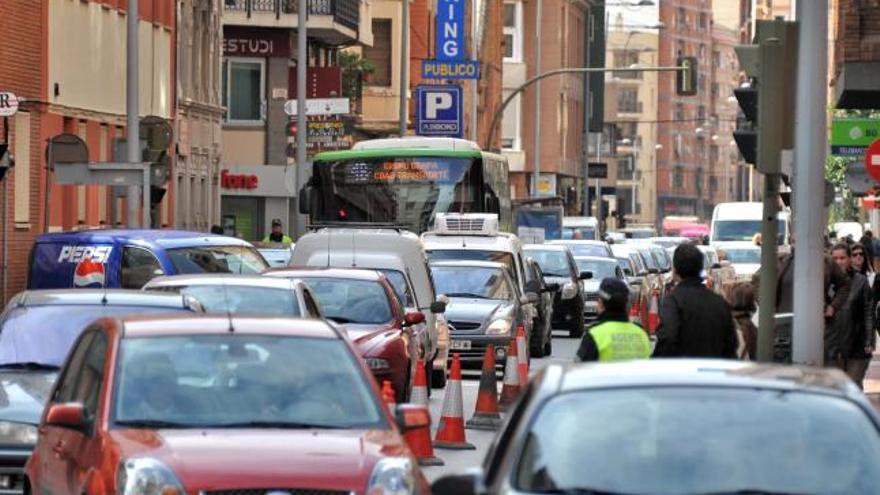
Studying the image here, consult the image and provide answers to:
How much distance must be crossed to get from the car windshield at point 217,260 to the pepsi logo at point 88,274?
2.23 feet

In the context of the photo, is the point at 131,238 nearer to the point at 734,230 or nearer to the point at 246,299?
the point at 246,299

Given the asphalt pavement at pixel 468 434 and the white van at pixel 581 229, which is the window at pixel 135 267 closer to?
the asphalt pavement at pixel 468 434

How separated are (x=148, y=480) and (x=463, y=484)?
7.52ft

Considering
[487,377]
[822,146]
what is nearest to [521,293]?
[487,377]

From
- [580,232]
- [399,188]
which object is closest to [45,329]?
[399,188]

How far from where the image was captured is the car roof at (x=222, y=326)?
40.3 ft

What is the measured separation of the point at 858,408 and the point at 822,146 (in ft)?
27.6

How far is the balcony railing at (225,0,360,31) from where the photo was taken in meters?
63.9

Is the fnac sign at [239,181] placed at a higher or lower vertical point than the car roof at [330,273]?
higher

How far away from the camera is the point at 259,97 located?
217 feet

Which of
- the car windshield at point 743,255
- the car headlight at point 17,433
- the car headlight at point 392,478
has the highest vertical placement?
the car headlight at point 392,478

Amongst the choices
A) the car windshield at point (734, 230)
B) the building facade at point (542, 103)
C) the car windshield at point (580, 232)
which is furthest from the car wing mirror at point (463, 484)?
the building facade at point (542, 103)

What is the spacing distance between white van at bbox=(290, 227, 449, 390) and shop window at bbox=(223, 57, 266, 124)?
126 feet

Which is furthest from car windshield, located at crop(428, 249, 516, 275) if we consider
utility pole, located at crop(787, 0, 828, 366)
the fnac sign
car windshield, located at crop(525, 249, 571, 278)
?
the fnac sign
